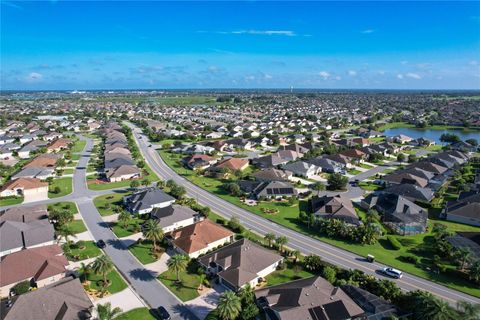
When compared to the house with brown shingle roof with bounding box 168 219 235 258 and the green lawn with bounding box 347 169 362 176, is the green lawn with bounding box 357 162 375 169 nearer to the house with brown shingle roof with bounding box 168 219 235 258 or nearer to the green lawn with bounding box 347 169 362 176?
the green lawn with bounding box 347 169 362 176

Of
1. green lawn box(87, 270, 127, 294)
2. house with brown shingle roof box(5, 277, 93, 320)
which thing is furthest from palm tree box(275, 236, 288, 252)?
house with brown shingle roof box(5, 277, 93, 320)

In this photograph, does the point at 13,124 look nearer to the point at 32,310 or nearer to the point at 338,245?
the point at 32,310

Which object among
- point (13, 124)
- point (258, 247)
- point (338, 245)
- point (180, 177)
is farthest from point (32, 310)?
point (13, 124)

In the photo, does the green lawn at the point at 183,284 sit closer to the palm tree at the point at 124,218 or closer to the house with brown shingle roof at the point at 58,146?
the palm tree at the point at 124,218

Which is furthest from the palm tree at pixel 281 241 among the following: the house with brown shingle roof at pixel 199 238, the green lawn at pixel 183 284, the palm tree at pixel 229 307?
the palm tree at pixel 229 307

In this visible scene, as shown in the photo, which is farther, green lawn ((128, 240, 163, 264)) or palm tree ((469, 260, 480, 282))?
green lawn ((128, 240, 163, 264))

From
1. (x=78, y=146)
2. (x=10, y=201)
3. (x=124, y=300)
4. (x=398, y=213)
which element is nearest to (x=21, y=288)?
(x=124, y=300)
